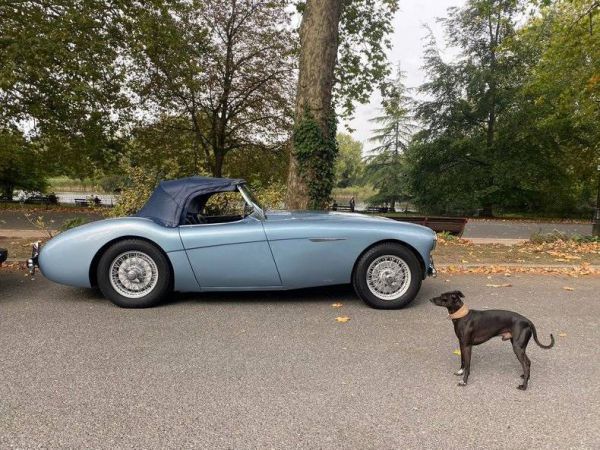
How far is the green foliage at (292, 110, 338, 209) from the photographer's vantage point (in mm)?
8656

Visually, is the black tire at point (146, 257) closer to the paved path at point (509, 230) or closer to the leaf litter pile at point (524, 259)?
the leaf litter pile at point (524, 259)

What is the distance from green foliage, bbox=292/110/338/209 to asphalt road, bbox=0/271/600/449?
4.29m

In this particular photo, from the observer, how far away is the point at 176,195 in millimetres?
4973

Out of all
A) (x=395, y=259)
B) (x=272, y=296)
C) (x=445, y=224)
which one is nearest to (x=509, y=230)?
(x=445, y=224)

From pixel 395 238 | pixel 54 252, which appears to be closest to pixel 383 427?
pixel 395 238

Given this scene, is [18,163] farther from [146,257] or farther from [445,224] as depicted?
[146,257]

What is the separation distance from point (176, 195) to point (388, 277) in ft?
7.83

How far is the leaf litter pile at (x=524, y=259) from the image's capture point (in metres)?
6.88

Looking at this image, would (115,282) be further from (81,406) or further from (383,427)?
(383,427)

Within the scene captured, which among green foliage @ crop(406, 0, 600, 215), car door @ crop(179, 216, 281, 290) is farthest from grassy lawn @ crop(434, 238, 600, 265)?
green foliage @ crop(406, 0, 600, 215)

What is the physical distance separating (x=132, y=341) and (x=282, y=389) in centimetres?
149

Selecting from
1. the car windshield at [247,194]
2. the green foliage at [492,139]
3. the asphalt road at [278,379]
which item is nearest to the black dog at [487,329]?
the asphalt road at [278,379]

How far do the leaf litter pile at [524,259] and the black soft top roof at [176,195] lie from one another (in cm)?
359

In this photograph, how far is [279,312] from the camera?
4621 millimetres
